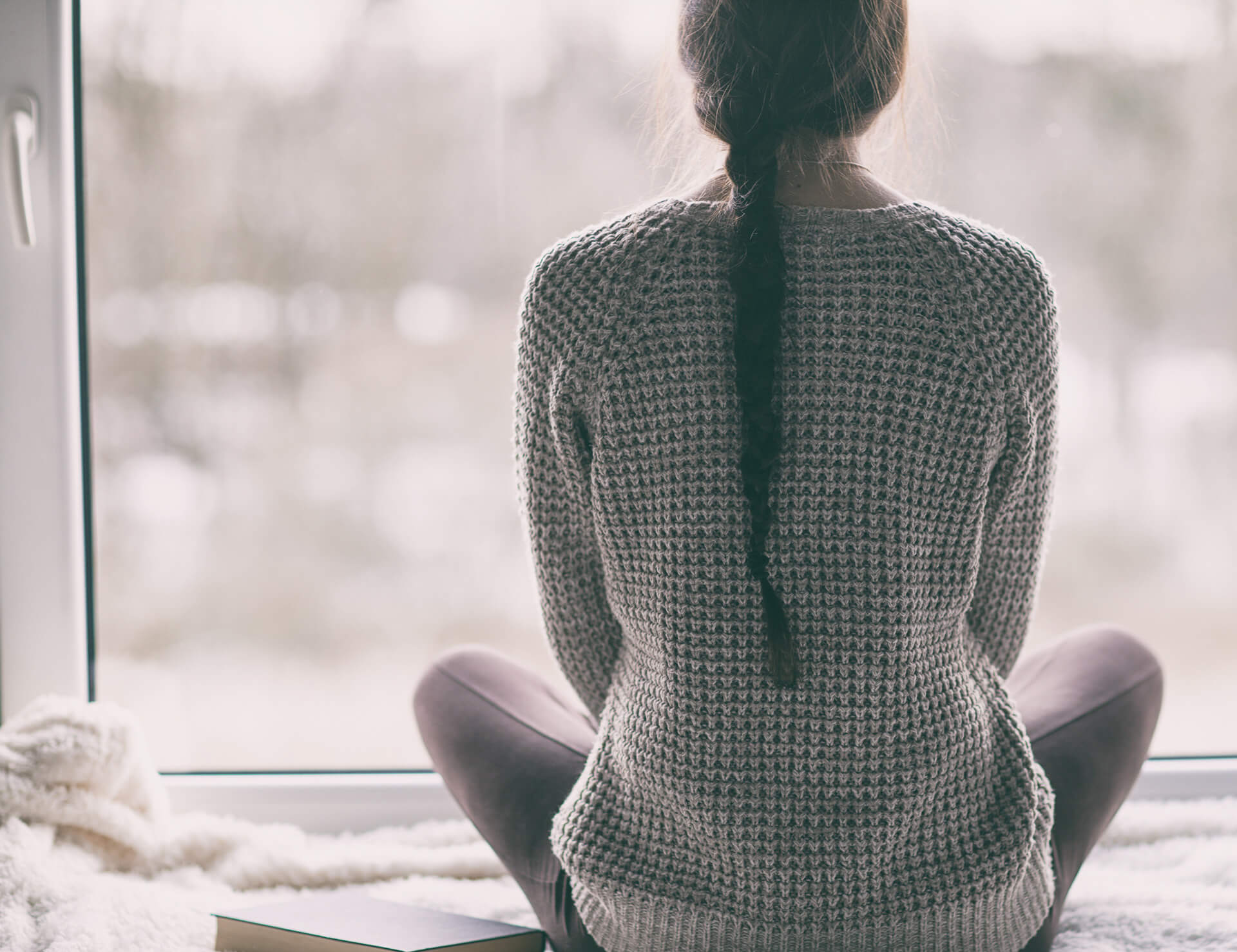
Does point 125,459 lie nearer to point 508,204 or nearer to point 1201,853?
point 508,204

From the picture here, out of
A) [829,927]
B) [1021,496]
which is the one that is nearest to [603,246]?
[1021,496]

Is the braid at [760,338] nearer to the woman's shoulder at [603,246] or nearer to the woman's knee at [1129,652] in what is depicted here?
the woman's shoulder at [603,246]

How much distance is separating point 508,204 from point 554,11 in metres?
0.23

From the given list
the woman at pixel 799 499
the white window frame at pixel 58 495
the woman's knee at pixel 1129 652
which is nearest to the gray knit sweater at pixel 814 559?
the woman at pixel 799 499

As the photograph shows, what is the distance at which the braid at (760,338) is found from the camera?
2.10 feet

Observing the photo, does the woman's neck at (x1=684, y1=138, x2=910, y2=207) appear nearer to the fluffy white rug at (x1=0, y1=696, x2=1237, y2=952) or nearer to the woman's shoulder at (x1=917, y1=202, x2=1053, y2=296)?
the woman's shoulder at (x1=917, y1=202, x2=1053, y2=296)

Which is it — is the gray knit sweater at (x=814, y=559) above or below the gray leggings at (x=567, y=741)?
above

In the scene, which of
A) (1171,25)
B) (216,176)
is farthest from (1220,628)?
(216,176)

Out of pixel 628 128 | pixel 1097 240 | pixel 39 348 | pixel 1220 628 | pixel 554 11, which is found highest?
pixel 554 11

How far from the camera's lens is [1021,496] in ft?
2.54

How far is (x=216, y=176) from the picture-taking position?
1200 millimetres

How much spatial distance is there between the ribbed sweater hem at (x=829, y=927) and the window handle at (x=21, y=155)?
1004 millimetres

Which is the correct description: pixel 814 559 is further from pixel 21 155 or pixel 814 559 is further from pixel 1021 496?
pixel 21 155

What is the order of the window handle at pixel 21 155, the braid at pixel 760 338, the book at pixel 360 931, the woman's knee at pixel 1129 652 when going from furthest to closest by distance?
the window handle at pixel 21 155 < the woman's knee at pixel 1129 652 < the book at pixel 360 931 < the braid at pixel 760 338
